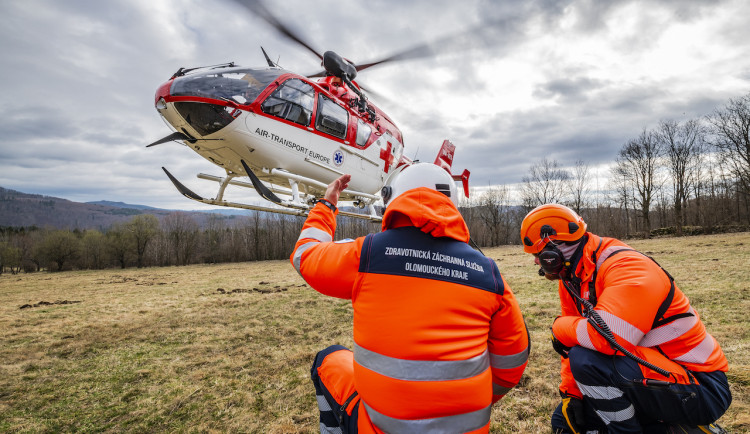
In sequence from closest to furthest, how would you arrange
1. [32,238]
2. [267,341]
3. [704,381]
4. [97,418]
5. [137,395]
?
[704,381] < [97,418] < [137,395] < [267,341] < [32,238]

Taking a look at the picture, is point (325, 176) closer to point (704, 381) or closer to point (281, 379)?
point (281, 379)

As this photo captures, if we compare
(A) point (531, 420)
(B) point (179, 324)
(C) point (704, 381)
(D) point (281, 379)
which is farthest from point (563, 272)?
(B) point (179, 324)

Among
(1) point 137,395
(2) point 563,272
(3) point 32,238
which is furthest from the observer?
(3) point 32,238

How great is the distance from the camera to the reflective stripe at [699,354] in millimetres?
2260

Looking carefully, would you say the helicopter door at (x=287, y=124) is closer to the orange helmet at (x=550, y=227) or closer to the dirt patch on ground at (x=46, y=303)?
the orange helmet at (x=550, y=227)

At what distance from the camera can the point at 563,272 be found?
2.93 m

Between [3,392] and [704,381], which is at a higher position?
[704,381]

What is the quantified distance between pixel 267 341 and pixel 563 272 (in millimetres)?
5978

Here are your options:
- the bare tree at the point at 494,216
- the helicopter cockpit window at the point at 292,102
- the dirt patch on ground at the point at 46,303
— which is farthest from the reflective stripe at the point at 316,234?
the bare tree at the point at 494,216

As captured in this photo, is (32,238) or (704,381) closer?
(704,381)

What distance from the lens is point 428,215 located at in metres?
1.67

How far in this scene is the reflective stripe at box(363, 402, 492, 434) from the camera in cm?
157

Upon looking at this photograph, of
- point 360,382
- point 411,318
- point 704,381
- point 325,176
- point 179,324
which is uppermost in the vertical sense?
point 325,176

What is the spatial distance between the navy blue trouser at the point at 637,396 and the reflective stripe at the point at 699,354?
88 mm
